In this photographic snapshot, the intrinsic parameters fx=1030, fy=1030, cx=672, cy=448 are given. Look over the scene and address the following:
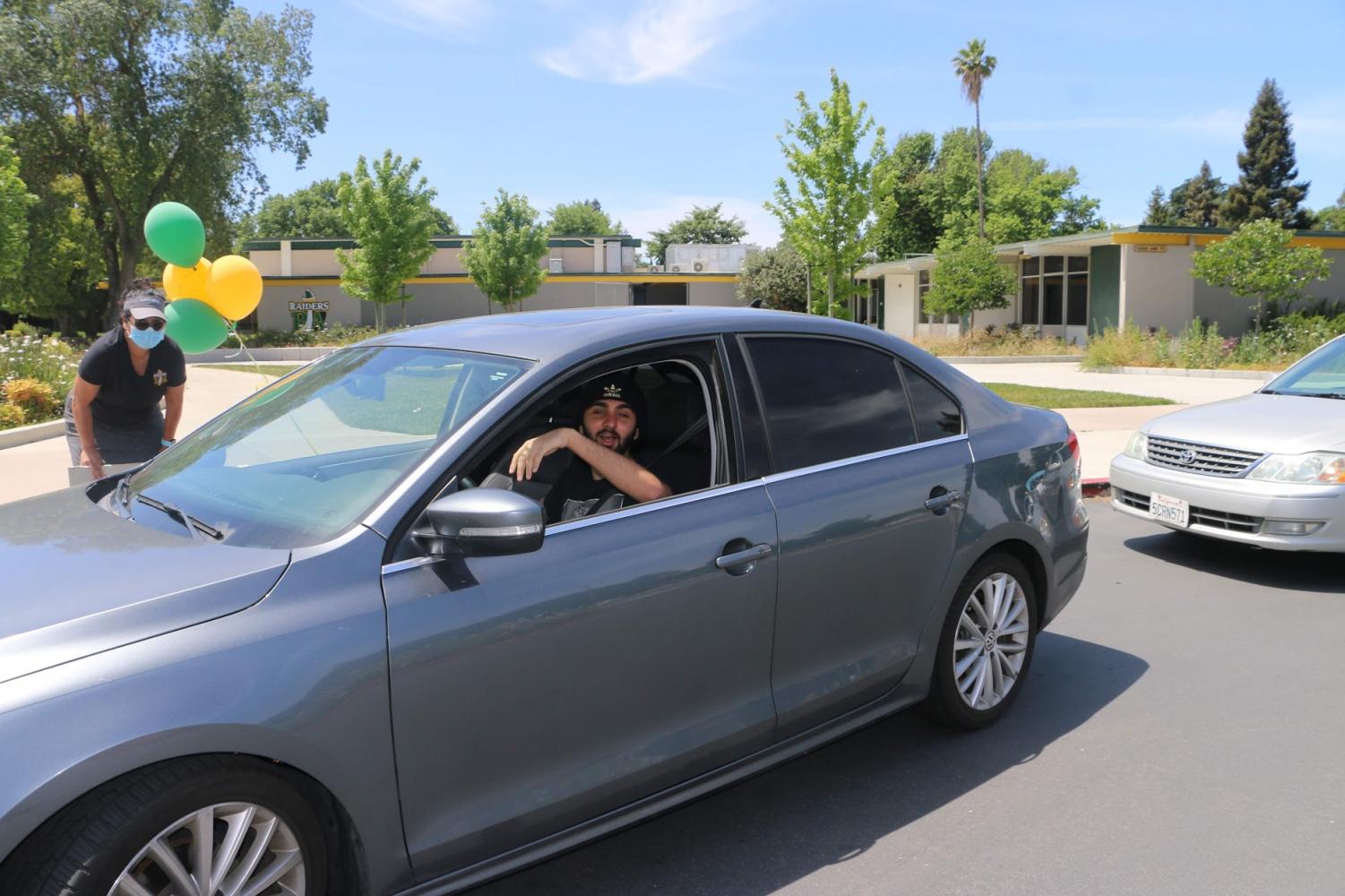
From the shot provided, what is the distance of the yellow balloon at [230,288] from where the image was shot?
7.96 metres

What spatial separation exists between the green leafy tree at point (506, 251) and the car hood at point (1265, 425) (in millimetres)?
45946

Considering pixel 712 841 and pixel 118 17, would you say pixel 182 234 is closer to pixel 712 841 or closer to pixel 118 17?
pixel 712 841

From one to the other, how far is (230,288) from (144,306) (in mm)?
2813

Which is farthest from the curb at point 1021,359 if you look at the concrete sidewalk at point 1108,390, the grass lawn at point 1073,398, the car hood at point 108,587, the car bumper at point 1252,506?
the car hood at point 108,587

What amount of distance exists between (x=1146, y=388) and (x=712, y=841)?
62.9 feet

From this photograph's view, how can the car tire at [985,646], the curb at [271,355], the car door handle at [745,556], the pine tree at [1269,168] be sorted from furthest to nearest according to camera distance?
the pine tree at [1269,168] < the curb at [271,355] < the car tire at [985,646] < the car door handle at [745,556]

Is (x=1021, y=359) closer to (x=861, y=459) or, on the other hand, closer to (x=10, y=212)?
(x=10, y=212)

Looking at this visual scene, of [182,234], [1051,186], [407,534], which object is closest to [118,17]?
[182,234]

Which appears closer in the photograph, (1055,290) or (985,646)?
(985,646)

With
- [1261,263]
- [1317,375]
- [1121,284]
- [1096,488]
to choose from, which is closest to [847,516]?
[1317,375]

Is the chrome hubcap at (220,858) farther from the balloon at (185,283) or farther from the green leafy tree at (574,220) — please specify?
the green leafy tree at (574,220)

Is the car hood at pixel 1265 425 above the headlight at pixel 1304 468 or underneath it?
above

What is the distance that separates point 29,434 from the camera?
13.7 metres

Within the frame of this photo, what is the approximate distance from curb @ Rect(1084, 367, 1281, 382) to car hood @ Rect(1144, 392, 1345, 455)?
626 inches
